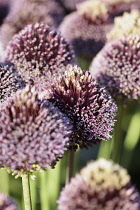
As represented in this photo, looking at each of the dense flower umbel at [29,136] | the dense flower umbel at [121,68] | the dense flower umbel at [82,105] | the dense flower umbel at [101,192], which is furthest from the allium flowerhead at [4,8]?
the dense flower umbel at [101,192]

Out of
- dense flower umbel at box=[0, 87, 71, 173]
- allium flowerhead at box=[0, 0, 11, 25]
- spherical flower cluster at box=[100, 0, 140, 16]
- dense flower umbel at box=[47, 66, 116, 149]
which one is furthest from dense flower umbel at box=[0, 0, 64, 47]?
dense flower umbel at box=[0, 87, 71, 173]

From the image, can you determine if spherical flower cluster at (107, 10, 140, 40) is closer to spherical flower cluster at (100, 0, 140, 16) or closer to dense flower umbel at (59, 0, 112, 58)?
dense flower umbel at (59, 0, 112, 58)

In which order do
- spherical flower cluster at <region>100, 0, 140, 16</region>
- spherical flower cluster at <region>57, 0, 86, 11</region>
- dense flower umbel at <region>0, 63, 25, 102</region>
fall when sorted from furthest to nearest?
spherical flower cluster at <region>57, 0, 86, 11</region>, spherical flower cluster at <region>100, 0, 140, 16</region>, dense flower umbel at <region>0, 63, 25, 102</region>

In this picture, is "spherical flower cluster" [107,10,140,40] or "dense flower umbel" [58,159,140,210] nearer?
"dense flower umbel" [58,159,140,210]

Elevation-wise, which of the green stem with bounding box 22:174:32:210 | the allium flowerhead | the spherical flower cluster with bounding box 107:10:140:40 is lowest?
the green stem with bounding box 22:174:32:210

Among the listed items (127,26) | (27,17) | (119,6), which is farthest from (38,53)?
(119,6)

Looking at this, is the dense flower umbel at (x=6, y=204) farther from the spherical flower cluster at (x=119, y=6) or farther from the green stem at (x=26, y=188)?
the spherical flower cluster at (x=119, y=6)
